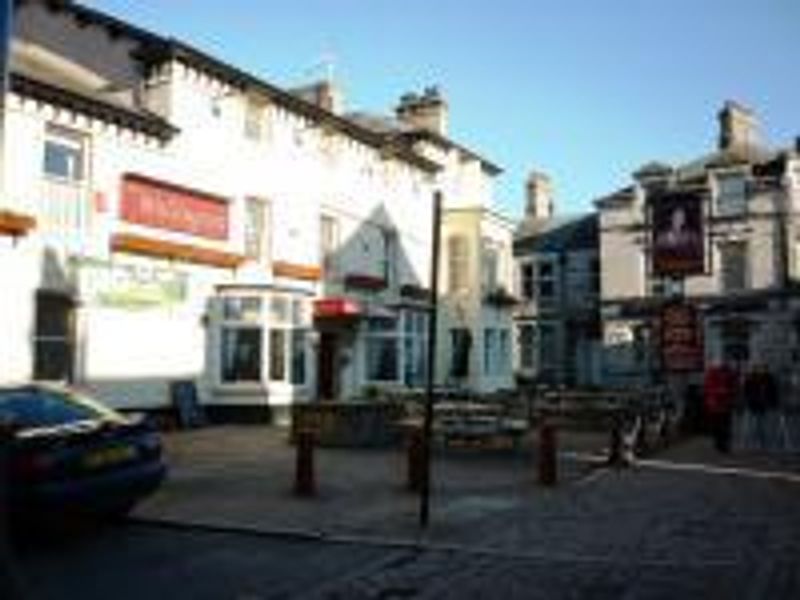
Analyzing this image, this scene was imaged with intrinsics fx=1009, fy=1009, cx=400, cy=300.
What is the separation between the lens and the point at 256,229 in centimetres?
2738

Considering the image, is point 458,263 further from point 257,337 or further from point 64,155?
point 64,155

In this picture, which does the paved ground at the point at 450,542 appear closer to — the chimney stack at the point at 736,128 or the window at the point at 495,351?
the window at the point at 495,351

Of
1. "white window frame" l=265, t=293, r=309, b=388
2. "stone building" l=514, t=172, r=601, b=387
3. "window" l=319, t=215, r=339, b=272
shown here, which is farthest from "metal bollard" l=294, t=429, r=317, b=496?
"stone building" l=514, t=172, r=601, b=387

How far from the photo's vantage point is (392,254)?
1345 inches

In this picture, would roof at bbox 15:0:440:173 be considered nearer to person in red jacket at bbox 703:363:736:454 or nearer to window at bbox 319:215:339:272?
window at bbox 319:215:339:272

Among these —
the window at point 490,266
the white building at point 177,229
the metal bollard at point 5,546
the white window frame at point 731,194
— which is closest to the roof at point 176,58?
the white building at point 177,229

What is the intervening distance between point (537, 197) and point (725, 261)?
16.2 meters

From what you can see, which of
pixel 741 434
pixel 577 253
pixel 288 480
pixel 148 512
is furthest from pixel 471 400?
pixel 577 253

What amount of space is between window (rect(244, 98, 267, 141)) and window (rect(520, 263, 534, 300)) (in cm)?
2902

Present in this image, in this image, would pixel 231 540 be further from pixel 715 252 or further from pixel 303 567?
pixel 715 252

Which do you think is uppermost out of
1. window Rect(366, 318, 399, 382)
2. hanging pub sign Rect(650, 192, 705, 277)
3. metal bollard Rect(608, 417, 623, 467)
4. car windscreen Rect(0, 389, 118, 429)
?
hanging pub sign Rect(650, 192, 705, 277)

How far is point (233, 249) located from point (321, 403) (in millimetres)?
7073

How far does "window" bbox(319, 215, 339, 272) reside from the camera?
30156mm

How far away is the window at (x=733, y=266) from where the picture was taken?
45625 mm
